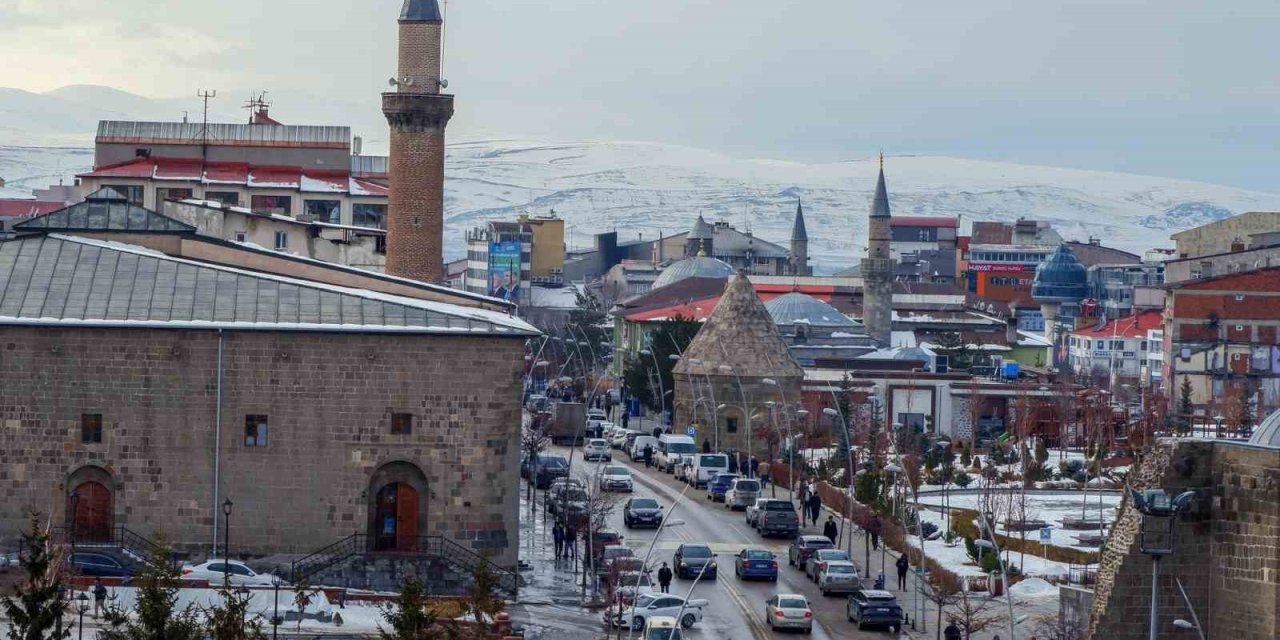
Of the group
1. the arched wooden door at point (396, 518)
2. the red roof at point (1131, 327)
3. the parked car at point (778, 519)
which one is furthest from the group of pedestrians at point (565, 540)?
the red roof at point (1131, 327)

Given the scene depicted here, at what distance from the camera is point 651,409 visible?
97.3 meters

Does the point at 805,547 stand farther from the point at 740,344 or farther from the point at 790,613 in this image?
the point at 740,344

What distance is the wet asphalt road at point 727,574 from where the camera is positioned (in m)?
42.9

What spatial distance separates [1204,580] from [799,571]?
2142 cm

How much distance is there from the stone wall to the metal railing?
56.2 ft

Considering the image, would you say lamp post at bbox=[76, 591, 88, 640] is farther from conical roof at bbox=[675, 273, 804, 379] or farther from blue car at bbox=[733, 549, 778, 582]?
conical roof at bbox=[675, 273, 804, 379]

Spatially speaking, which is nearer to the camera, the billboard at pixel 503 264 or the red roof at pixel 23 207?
the red roof at pixel 23 207

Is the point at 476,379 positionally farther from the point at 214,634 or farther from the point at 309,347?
the point at 214,634

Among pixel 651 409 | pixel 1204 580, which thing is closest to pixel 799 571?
pixel 1204 580

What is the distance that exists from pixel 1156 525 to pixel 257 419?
68.0ft

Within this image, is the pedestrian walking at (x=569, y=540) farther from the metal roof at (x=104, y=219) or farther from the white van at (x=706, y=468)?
the white van at (x=706, y=468)

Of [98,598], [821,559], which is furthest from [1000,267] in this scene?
[98,598]

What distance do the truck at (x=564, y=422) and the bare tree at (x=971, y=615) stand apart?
31.5 metres

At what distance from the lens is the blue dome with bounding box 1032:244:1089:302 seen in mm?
165500
